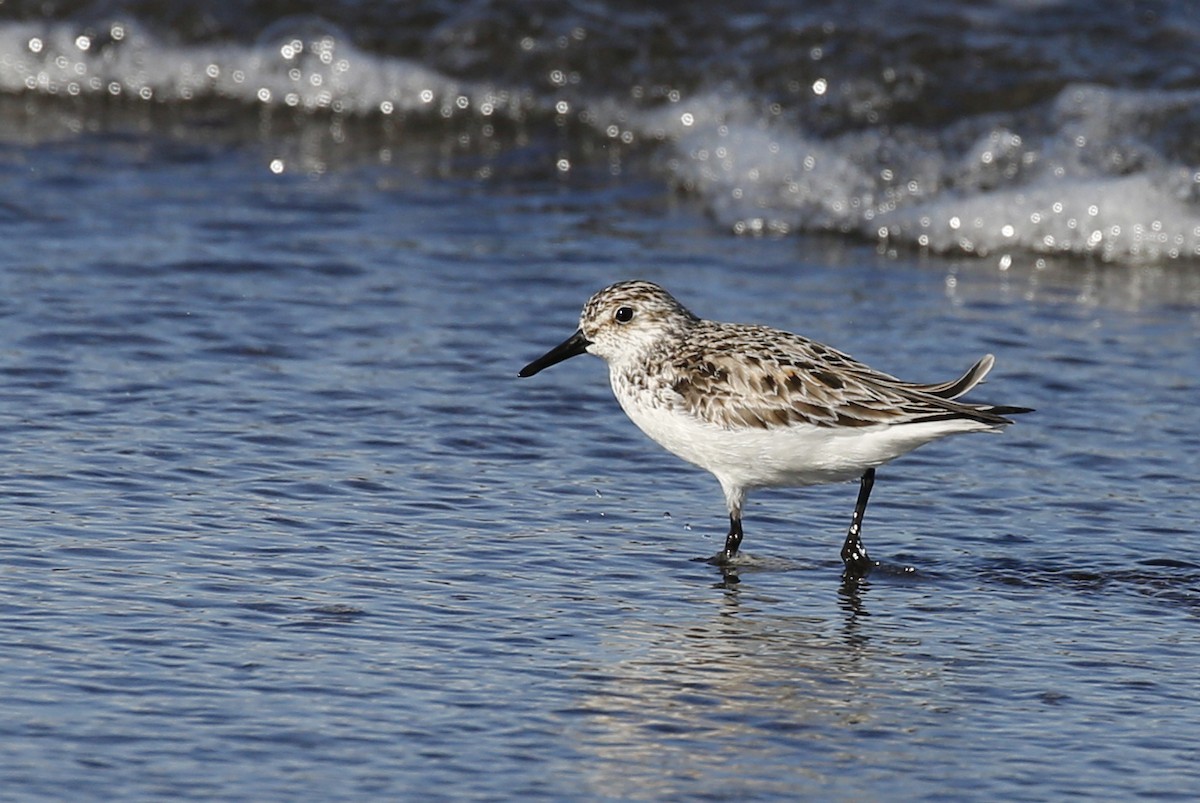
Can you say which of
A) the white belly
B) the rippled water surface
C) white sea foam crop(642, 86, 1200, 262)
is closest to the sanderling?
the white belly

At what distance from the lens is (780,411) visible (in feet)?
24.5

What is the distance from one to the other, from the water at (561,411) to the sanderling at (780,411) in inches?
14.8

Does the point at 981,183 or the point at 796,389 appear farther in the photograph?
the point at 981,183

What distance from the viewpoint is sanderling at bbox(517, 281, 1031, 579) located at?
734cm

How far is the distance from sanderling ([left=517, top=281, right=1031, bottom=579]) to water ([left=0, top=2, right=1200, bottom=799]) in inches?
14.8

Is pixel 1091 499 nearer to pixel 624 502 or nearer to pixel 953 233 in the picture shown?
pixel 624 502

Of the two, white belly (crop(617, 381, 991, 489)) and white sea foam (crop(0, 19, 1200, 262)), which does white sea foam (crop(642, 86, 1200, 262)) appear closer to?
white sea foam (crop(0, 19, 1200, 262))

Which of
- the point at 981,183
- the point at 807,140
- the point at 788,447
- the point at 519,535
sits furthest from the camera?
the point at 807,140

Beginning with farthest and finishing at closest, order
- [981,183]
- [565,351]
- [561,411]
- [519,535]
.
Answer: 1. [981,183]
2. [561,411]
3. [565,351]
4. [519,535]

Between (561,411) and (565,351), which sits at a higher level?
(565,351)

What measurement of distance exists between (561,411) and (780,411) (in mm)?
2126

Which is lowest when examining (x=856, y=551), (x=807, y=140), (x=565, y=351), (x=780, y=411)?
(x=856, y=551)

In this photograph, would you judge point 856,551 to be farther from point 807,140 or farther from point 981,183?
point 807,140

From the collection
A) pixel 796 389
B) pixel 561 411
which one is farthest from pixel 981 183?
pixel 796 389
